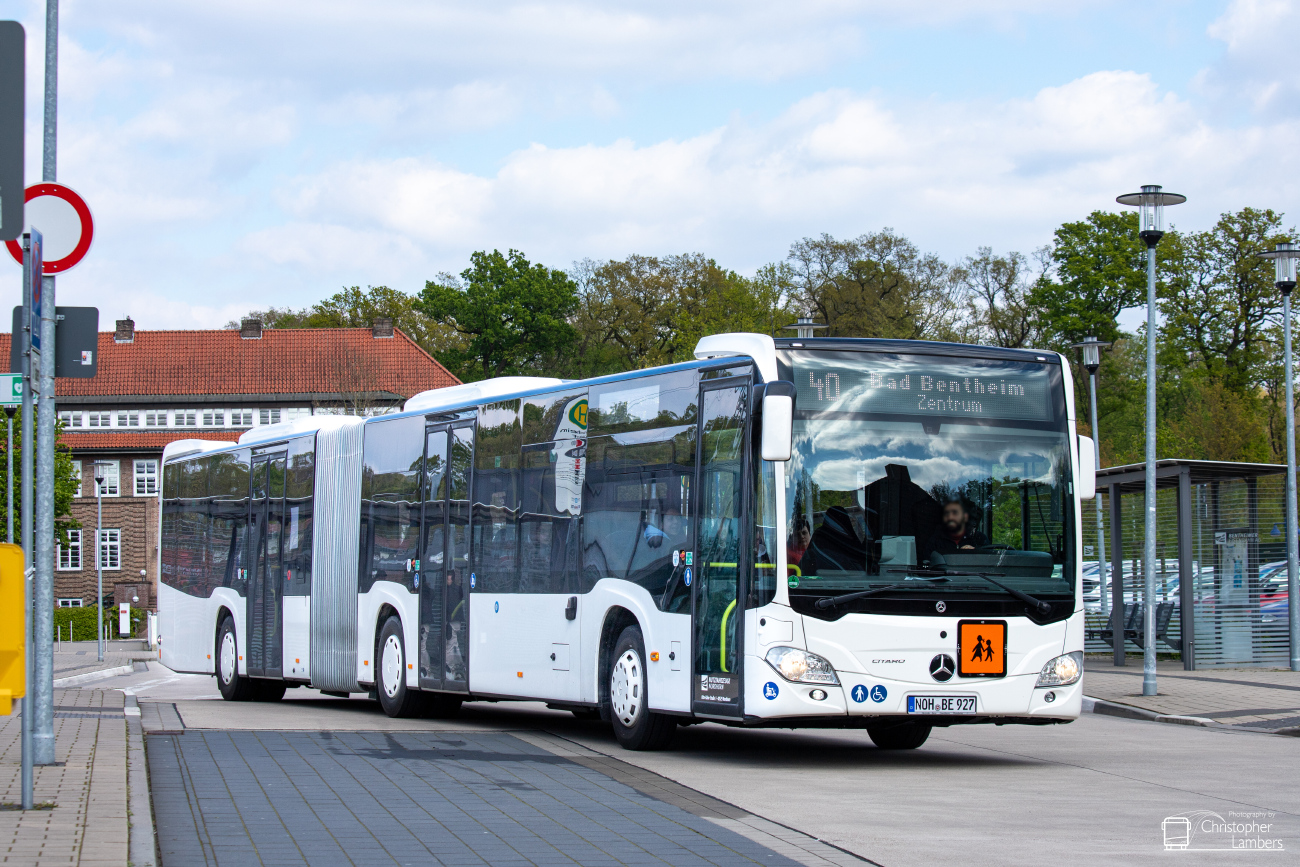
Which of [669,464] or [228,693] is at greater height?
[669,464]

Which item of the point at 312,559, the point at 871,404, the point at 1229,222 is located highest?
the point at 1229,222

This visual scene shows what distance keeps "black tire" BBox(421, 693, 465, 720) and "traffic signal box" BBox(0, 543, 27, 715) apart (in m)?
9.59

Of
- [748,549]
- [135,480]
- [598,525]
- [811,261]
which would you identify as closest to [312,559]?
[598,525]

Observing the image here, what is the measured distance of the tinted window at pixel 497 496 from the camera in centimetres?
1538

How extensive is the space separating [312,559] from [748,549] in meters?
9.43

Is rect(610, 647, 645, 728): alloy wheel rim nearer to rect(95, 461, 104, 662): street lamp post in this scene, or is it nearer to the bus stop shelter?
the bus stop shelter

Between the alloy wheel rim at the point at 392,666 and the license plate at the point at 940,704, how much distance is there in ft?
23.6

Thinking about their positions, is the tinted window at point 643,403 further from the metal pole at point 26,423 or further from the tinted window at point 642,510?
the metal pole at point 26,423

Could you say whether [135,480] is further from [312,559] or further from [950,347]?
[950,347]

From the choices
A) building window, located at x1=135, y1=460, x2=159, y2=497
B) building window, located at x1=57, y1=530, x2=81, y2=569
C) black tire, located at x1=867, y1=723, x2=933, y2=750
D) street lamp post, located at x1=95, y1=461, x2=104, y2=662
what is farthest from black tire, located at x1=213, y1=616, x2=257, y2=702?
building window, located at x1=135, y1=460, x2=159, y2=497

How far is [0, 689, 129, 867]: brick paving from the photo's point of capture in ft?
23.6

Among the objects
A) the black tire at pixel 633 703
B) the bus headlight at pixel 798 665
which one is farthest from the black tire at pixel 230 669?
the bus headlight at pixel 798 665

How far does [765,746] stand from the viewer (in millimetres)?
14289

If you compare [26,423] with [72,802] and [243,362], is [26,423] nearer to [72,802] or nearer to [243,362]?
[72,802]
